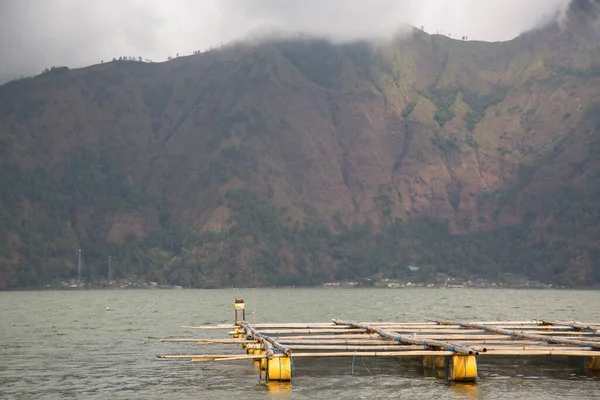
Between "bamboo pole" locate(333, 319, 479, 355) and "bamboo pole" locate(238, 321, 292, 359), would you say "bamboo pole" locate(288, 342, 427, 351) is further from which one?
"bamboo pole" locate(238, 321, 292, 359)

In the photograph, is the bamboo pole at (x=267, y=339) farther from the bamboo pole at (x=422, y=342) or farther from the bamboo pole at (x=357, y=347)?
the bamboo pole at (x=422, y=342)

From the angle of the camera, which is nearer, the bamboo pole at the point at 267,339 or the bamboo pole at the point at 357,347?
the bamboo pole at the point at 267,339

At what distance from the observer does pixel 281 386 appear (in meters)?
44.6

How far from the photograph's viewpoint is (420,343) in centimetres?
4903

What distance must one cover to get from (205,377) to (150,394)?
5987 millimetres

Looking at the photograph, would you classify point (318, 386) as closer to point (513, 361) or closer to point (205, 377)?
point (205, 377)

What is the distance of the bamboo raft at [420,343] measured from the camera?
45250 mm

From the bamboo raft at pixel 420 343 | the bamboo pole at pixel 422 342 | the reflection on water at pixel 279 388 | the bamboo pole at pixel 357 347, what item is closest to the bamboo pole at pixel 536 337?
the bamboo raft at pixel 420 343

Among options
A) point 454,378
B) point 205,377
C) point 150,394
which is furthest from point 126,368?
point 454,378

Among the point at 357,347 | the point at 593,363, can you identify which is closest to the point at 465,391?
the point at 357,347

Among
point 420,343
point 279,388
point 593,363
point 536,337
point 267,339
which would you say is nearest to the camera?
point 279,388

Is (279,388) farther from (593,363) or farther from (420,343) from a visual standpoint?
(593,363)

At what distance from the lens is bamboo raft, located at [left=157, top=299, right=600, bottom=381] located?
4525 cm

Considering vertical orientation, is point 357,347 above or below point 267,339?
below
